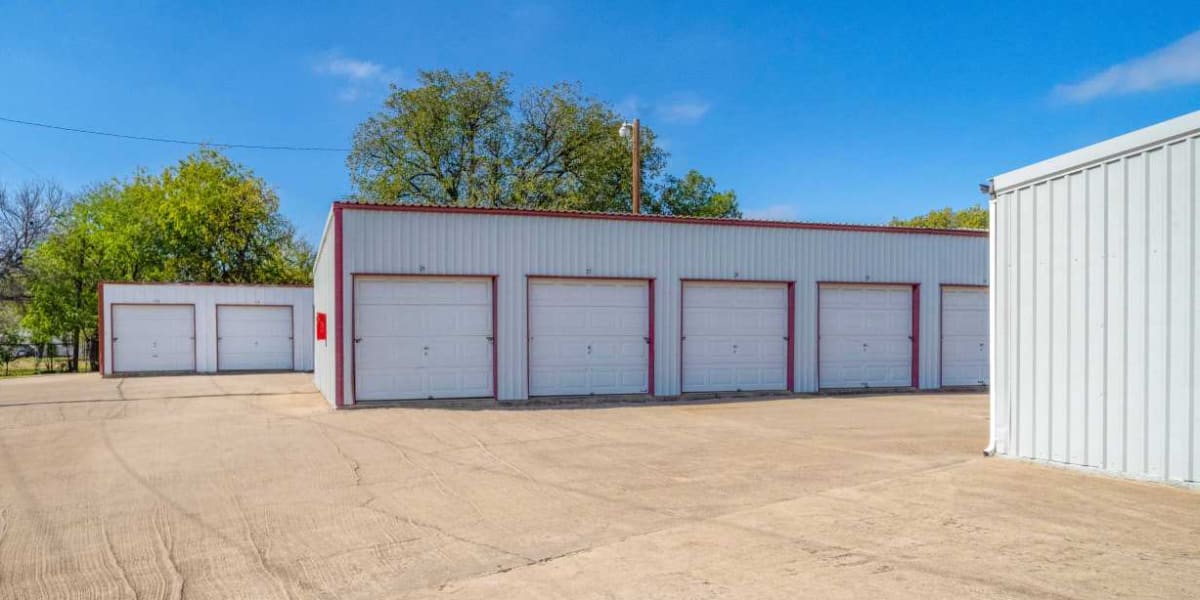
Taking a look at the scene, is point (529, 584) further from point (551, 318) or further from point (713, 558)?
point (551, 318)

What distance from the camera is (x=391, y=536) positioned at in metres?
5.23

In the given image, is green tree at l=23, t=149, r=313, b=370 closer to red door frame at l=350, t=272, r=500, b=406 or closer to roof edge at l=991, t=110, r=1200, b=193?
red door frame at l=350, t=272, r=500, b=406

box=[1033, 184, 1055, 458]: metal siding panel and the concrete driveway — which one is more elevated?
box=[1033, 184, 1055, 458]: metal siding panel

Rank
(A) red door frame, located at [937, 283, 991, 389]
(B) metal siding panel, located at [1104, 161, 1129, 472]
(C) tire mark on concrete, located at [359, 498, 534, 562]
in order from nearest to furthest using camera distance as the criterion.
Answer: (C) tire mark on concrete, located at [359, 498, 534, 562] → (B) metal siding panel, located at [1104, 161, 1129, 472] → (A) red door frame, located at [937, 283, 991, 389]

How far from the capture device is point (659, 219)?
14.2m

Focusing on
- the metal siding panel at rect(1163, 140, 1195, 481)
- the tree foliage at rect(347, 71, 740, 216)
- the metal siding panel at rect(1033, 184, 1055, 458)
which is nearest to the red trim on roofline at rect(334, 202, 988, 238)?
the metal siding panel at rect(1033, 184, 1055, 458)

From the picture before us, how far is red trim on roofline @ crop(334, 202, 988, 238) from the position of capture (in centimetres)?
1271

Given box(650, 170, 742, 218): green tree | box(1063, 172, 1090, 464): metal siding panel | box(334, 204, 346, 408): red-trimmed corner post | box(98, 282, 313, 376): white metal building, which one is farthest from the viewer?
box(650, 170, 742, 218): green tree

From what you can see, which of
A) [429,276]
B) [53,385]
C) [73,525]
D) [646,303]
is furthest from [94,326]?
[73,525]

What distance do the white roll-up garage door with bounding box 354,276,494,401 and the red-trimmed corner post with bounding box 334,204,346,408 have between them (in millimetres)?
215

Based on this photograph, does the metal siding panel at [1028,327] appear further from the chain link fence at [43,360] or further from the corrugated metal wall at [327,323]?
the chain link fence at [43,360]

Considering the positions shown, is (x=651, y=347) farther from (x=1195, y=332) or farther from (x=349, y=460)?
(x=1195, y=332)

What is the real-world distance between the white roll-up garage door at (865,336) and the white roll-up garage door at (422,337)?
709 cm

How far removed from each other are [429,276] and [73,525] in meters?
7.69
